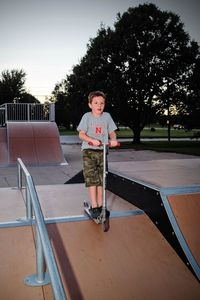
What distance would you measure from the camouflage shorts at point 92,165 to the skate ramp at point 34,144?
39.8 ft

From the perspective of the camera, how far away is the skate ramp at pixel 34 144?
1606 cm

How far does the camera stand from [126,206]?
4684 millimetres

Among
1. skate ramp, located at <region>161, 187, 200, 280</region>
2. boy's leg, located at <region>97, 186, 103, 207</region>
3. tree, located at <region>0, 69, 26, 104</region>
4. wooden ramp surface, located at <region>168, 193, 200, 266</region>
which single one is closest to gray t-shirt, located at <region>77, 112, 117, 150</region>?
boy's leg, located at <region>97, 186, 103, 207</region>

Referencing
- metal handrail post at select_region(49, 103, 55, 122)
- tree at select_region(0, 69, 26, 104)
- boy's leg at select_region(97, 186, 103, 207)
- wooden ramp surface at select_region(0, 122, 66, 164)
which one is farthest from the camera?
tree at select_region(0, 69, 26, 104)

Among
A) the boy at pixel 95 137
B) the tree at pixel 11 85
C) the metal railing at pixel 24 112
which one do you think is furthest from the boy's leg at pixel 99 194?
the tree at pixel 11 85

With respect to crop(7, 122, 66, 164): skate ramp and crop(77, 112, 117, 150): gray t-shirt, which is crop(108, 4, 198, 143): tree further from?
crop(77, 112, 117, 150): gray t-shirt

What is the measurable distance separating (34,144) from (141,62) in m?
16.9

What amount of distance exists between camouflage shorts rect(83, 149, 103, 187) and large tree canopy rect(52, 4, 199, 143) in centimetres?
2519

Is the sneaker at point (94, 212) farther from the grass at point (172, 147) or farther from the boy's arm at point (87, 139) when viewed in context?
the grass at point (172, 147)

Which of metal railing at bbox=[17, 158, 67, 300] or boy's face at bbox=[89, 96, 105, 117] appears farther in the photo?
boy's face at bbox=[89, 96, 105, 117]

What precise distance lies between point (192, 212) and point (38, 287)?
2019 millimetres

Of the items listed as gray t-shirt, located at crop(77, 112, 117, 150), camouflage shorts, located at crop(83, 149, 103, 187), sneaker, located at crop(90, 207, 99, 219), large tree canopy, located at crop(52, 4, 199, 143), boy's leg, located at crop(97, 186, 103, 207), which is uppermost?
large tree canopy, located at crop(52, 4, 199, 143)

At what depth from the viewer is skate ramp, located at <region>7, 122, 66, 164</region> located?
1606 centimetres

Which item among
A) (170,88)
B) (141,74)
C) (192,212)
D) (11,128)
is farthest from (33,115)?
(192,212)
